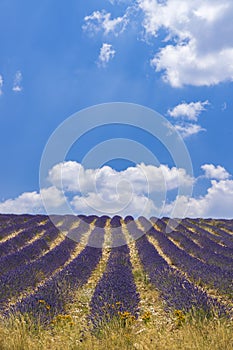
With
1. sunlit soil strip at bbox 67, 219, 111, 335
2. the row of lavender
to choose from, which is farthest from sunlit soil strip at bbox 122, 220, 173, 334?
sunlit soil strip at bbox 67, 219, 111, 335

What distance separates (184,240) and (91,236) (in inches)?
186

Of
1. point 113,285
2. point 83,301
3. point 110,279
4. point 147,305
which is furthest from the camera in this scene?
point 110,279

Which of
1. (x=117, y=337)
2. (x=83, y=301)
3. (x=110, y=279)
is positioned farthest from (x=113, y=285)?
(x=117, y=337)

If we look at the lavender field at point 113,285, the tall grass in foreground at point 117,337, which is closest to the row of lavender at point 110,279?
the lavender field at point 113,285

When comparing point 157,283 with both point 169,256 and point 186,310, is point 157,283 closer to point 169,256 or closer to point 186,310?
point 186,310

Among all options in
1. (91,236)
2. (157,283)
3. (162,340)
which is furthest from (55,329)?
(91,236)

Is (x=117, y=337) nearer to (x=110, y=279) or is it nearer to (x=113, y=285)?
(x=113, y=285)

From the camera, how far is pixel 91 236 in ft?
63.2

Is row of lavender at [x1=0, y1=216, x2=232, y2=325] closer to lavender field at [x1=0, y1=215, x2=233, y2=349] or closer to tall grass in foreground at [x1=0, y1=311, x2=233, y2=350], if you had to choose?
lavender field at [x1=0, y1=215, x2=233, y2=349]

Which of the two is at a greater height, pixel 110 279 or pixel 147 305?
pixel 110 279

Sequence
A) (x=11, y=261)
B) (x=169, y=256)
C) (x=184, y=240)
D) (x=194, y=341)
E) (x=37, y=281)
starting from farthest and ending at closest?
(x=184, y=240) → (x=169, y=256) → (x=11, y=261) → (x=37, y=281) → (x=194, y=341)

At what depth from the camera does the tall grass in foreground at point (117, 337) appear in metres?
5.04

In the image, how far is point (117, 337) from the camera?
5.23 metres

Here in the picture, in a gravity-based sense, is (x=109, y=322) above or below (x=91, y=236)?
below
